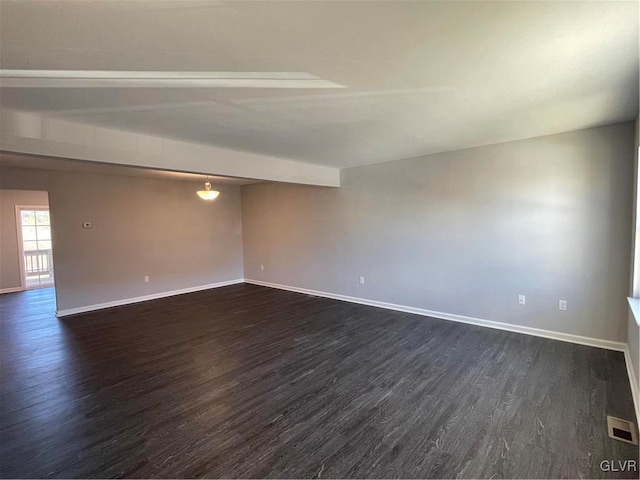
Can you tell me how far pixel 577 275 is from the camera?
3.59 metres

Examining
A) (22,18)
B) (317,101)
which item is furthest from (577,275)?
(22,18)

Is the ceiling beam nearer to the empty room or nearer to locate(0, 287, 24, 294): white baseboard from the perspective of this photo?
the empty room

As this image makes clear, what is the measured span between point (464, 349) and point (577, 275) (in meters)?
1.59

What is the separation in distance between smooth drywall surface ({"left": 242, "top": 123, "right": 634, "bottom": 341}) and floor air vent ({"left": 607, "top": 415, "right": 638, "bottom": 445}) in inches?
63.7

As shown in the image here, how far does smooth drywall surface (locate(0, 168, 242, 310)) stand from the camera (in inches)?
205

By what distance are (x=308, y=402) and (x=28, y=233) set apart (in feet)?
29.4

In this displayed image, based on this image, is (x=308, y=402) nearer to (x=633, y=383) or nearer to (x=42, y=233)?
(x=633, y=383)

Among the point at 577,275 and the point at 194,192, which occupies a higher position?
the point at 194,192

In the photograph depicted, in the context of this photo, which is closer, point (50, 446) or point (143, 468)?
point (143, 468)

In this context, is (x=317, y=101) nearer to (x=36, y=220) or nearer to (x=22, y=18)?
(x=22, y=18)

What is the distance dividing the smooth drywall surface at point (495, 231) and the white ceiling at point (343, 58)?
2.29ft

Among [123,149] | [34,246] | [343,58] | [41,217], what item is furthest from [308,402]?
[41,217]

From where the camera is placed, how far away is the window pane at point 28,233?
7532mm

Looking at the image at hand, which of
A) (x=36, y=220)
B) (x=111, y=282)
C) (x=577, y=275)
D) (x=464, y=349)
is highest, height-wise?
(x=36, y=220)
